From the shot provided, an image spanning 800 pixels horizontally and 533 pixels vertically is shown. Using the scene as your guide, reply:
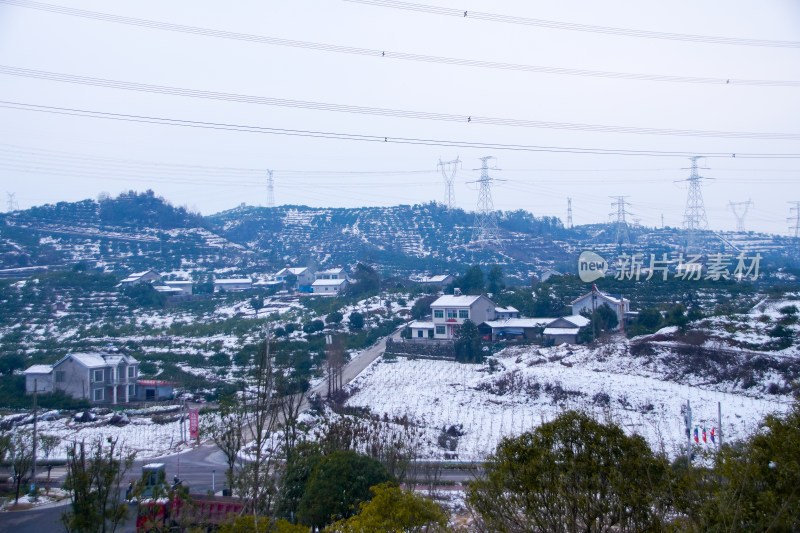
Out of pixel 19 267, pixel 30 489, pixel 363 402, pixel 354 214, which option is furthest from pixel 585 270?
pixel 354 214

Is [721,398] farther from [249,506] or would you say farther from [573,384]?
[249,506]

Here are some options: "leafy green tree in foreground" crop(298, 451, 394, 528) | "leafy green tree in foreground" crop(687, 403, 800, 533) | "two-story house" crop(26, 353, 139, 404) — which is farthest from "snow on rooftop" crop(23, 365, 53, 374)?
"leafy green tree in foreground" crop(687, 403, 800, 533)

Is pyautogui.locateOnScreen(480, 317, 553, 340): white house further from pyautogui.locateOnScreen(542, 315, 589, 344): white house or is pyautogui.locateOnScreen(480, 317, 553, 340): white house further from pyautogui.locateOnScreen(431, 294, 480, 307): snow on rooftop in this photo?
pyautogui.locateOnScreen(431, 294, 480, 307): snow on rooftop

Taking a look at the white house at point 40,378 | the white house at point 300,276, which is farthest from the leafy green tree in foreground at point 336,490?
the white house at point 300,276

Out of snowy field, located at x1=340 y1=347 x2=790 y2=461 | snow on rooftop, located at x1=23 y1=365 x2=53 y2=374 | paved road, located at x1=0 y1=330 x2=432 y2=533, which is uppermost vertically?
snowy field, located at x1=340 y1=347 x2=790 y2=461

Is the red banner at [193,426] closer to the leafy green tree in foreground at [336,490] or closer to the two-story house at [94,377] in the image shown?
the two-story house at [94,377]

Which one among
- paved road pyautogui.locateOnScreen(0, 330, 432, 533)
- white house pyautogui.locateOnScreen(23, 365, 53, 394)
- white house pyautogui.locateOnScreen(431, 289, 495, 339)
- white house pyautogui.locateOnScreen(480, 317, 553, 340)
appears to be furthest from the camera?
white house pyautogui.locateOnScreen(431, 289, 495, 339)
